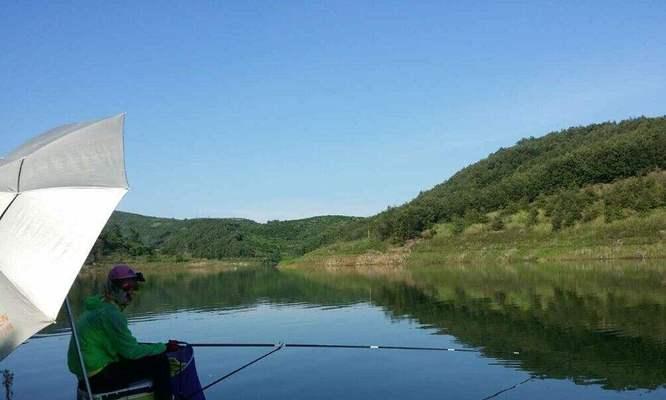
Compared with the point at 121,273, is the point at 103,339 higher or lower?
lower

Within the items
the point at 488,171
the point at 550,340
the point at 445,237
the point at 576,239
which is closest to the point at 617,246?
the point at 576,239

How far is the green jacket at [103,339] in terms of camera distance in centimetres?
694

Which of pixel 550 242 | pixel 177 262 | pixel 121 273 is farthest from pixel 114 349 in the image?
pixel 177 262

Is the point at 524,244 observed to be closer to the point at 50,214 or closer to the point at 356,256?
the point at 356,256

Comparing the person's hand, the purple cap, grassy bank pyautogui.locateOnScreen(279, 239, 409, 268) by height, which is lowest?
the person's hand

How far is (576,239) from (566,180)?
28841 mm

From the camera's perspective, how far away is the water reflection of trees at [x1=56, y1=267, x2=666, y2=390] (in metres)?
15.9

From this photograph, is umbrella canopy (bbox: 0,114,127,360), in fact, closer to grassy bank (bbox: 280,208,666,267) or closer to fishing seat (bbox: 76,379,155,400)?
fishing seat (bbox: 76,379,155,400)

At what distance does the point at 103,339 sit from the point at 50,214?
→ 2.00m

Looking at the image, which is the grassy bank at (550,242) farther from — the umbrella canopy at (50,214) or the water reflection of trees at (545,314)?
the umbrella canopy at (50,214)

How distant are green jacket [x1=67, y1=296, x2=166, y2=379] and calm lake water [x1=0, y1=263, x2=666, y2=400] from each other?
28.2 ft

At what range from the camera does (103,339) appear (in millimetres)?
7008

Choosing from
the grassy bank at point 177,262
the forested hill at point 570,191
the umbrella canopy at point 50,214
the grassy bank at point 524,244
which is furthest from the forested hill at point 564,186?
the umbrella canopy at point 50,214

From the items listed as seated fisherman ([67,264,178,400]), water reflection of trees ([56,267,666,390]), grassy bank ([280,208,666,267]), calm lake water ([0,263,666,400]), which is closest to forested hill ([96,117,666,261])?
grassy bank ([280,208,666,267])
